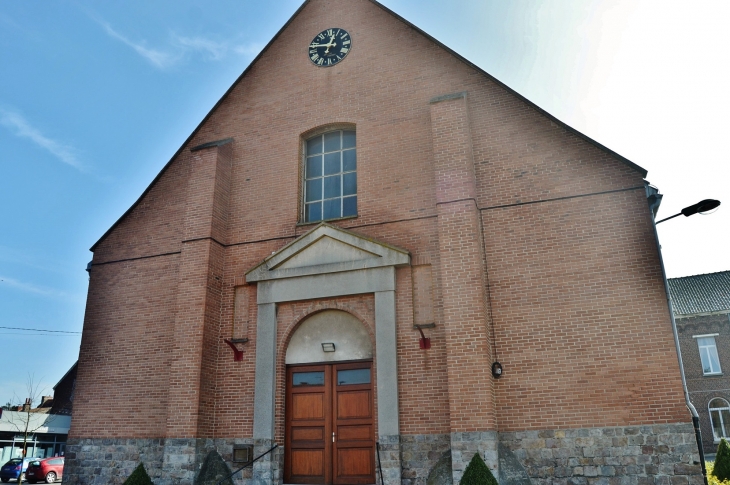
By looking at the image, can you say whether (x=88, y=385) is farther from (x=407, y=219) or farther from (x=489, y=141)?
(x=489, y=141)

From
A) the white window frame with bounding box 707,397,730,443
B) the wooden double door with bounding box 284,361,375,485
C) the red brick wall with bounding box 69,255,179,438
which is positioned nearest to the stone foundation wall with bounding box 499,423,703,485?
the wooden double door with bounding box 284,361,375,485

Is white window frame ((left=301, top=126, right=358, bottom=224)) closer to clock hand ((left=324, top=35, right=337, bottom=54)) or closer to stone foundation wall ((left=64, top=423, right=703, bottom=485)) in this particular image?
clock hand ((left=324, top=35, right=337, bottom=54))

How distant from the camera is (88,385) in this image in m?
13.6

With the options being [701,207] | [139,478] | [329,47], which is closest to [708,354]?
[701,207]

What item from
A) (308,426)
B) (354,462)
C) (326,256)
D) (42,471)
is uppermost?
(326,256)

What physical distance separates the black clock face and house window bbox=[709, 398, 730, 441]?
28762 mm

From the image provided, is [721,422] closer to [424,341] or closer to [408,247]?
[424,341]

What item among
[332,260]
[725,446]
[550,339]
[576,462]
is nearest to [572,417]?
[576,462]

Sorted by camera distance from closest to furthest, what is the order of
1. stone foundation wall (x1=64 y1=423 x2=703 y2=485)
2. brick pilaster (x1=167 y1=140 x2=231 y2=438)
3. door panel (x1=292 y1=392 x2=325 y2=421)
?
stone foundation wall (x1=64 y1=423 x2=703 y2=485) → door panel (x1=292 y1=392 x2=325 y2=421) → brick pilaster (x1=167 y1=140 x2=231 y2=438)

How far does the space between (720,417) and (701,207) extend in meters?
26.5

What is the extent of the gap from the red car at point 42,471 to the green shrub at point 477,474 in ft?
89.1

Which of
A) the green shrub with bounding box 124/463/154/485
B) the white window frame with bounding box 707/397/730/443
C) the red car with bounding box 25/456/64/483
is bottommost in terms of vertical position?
the red car with bounding box 25/456/64/483

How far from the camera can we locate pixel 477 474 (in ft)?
30.4

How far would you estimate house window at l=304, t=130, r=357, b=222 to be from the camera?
13.3 m
